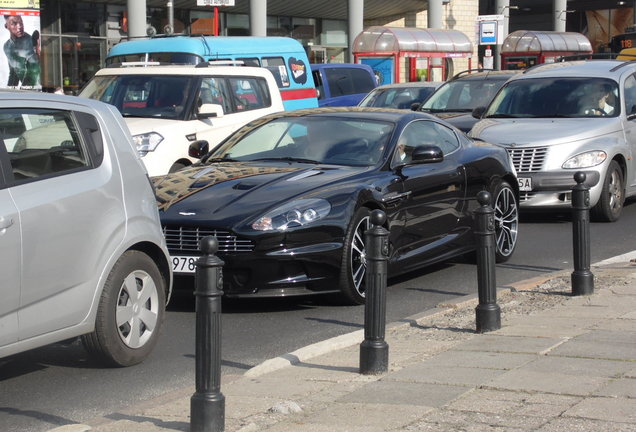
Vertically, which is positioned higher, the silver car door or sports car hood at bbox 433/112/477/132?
sports car hood at bbox 433/112/477/132

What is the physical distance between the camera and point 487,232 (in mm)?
7285

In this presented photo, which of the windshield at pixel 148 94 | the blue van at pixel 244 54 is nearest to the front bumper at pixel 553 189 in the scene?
the windshield at pixel 148 94

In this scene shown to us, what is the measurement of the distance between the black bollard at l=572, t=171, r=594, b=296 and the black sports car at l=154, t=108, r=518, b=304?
139 centimetres

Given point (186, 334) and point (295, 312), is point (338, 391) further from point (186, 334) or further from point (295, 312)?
point (295, 312)

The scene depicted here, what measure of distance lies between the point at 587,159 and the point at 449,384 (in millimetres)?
8186

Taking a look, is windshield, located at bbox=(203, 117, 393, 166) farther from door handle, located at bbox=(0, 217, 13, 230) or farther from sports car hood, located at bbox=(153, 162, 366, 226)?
door handle, located at bbox=(0, 217, 13, 230)

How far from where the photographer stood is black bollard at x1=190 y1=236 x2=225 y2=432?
16.5ft

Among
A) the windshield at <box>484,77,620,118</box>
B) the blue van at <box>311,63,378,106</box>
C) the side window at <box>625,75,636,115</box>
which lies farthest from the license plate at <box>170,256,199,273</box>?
the blue van at <box>311,63,378,106</box>

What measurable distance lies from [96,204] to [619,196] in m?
9.04

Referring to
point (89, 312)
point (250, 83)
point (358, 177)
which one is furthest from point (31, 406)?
point (250, 83)

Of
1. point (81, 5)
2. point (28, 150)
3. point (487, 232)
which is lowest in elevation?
point (487, 232)

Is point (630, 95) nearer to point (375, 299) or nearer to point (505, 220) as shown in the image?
point (505, 220)

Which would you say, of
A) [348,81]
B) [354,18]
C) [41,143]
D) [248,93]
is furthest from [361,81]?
[41,143]

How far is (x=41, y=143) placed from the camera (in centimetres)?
633
